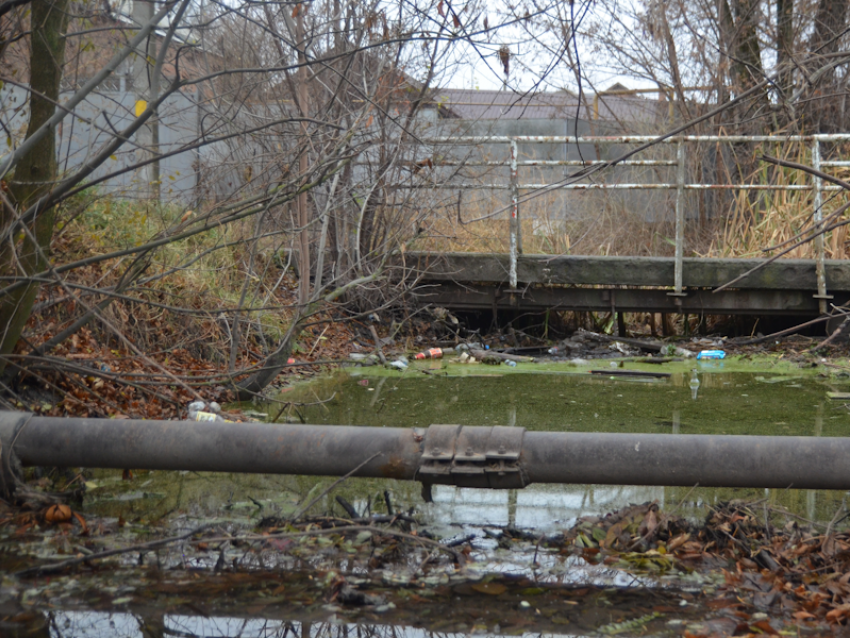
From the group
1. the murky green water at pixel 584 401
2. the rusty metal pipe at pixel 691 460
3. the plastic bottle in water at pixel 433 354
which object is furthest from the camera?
the plastic bottle in water at pixel 433 354

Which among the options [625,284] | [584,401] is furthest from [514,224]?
[584,401]

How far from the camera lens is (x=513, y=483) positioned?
94.8 inches

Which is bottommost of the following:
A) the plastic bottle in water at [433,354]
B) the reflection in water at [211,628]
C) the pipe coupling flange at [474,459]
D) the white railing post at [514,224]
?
Result: the reflection in water at [211,628]

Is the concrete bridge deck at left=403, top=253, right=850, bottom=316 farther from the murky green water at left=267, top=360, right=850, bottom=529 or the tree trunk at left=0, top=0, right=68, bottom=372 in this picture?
the tree trunk at left=0, top=0, right=68, bottom=372

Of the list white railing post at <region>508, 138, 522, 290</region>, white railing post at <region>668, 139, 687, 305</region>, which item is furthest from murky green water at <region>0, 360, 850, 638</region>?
white railing post at <region>508, 138, 522, 290</region>

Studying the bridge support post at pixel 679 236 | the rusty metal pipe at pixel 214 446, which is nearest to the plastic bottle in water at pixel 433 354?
the bridge support post at pixel 679 236

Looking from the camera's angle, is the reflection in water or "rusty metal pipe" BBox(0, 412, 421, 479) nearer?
the reflection in water

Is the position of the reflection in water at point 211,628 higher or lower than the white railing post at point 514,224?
lower

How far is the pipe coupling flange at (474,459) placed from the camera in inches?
94.3

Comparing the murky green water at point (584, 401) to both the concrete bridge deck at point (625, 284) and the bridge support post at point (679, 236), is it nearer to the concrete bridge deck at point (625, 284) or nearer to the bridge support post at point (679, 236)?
the bridge support post at point (679, 236)

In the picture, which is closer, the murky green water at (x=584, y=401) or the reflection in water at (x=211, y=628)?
the reflection in water at (x=211, y=628)

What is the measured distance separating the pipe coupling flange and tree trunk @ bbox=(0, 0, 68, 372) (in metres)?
1.70

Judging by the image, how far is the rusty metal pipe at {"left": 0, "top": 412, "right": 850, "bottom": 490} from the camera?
237 cm

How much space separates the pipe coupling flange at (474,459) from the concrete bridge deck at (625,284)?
15.9 ft
